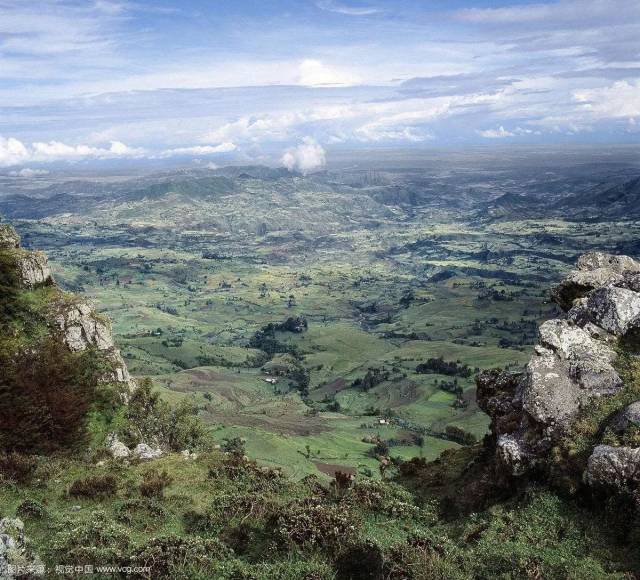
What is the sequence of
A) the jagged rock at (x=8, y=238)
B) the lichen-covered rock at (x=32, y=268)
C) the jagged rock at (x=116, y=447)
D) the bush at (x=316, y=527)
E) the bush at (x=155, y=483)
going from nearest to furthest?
the bush at (x=316, y=527), the bush at (x=155, y=483), the jagged rock at (x=116, y=447), the lichen-covered rock at (x=32, y=268), the jagged rock at (x=8, y=238)

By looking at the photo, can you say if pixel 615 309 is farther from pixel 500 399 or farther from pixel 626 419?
pixel 626 419

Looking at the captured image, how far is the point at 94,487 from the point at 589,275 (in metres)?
35.5

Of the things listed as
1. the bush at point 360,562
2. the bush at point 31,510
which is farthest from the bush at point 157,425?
the bush at point 360,562

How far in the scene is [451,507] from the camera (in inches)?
1040

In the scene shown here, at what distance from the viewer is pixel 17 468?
28312 millimetres

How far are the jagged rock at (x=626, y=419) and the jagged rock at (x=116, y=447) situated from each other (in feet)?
109

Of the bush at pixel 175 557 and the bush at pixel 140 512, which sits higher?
the bush at pixel 175 557

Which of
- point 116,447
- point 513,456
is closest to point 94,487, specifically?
point 116,447

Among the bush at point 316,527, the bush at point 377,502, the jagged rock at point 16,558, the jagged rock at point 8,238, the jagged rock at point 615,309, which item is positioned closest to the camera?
the jagged rock at point 16,558

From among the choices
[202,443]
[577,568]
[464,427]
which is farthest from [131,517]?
[464,427]

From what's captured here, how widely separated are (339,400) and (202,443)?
12742 cm

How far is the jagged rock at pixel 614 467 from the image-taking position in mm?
19906

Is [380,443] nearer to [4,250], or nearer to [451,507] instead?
[4,250]

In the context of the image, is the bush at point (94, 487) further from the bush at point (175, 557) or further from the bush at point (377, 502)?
the bush at point (377, 502)
